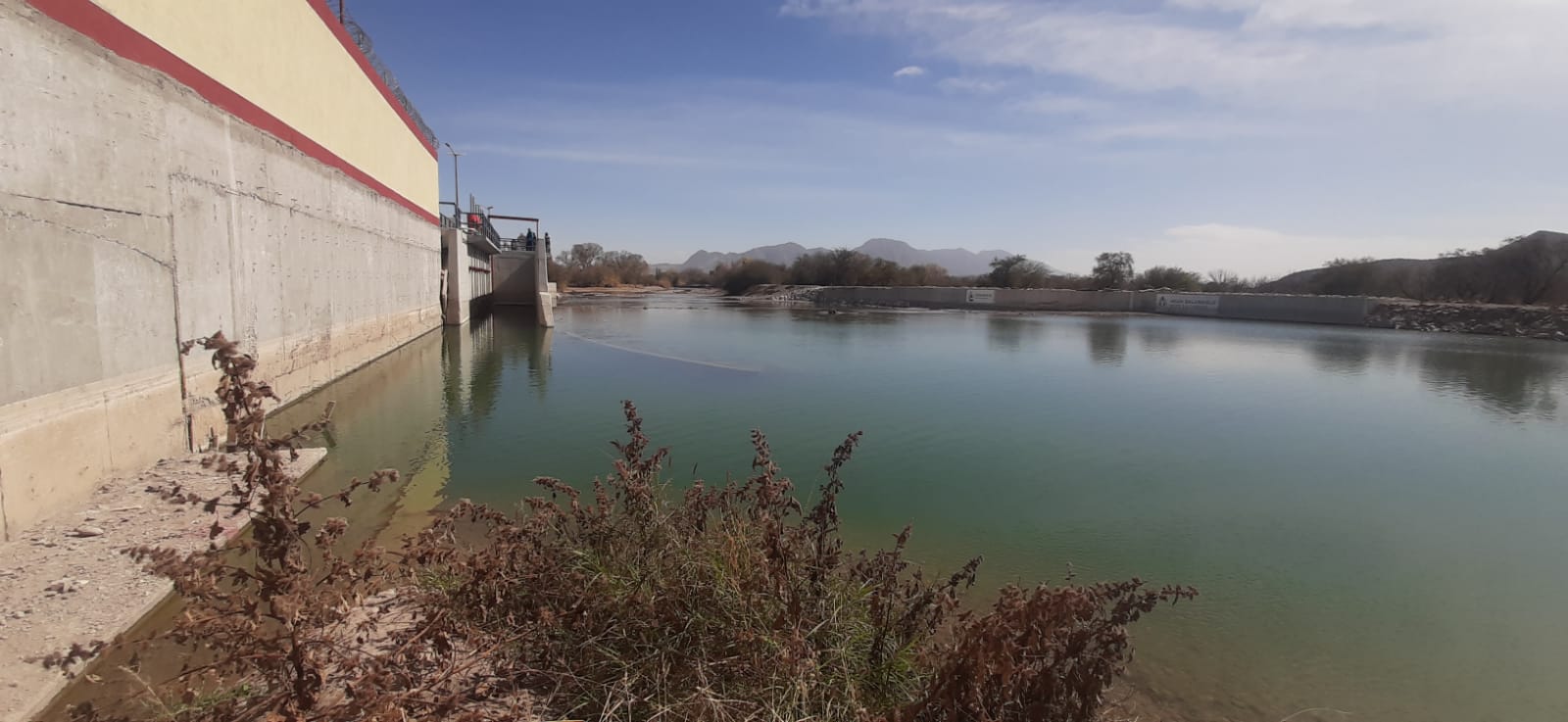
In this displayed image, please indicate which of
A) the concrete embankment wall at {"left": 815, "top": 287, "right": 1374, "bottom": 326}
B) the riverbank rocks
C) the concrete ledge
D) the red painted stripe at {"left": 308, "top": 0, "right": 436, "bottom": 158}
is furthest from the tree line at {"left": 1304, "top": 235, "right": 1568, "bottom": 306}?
the concrete ledge

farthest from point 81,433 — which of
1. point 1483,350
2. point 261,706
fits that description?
point 1483,350

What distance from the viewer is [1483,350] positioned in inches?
1175

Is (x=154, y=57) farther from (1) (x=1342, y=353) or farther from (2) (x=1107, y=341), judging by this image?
(1) (x=1342, y=353)

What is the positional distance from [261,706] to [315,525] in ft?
15.0

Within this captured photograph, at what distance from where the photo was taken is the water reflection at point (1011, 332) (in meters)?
27.8

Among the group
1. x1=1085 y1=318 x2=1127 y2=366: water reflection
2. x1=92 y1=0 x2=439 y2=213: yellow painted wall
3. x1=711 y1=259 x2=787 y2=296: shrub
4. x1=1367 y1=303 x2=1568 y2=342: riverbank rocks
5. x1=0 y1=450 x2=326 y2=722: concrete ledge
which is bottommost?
x1=0 y1=450 x2=326 y2=722: concrete ledge

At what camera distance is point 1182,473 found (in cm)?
1005

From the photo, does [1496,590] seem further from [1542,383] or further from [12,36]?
[1542,383]

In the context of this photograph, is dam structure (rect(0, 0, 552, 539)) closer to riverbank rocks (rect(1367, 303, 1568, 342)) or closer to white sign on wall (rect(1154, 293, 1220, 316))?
riverbank rocks (rect(1367, 303, 1568, 342))

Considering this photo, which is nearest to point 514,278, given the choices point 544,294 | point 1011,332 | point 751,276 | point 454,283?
point 544,294

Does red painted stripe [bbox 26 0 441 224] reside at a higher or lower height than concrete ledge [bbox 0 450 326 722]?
higher

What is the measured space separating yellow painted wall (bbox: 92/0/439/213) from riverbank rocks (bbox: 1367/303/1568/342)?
49362 mm

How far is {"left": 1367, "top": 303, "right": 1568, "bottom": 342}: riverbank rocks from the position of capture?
37625 millimetres

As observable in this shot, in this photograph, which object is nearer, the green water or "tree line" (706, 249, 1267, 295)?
the green water
